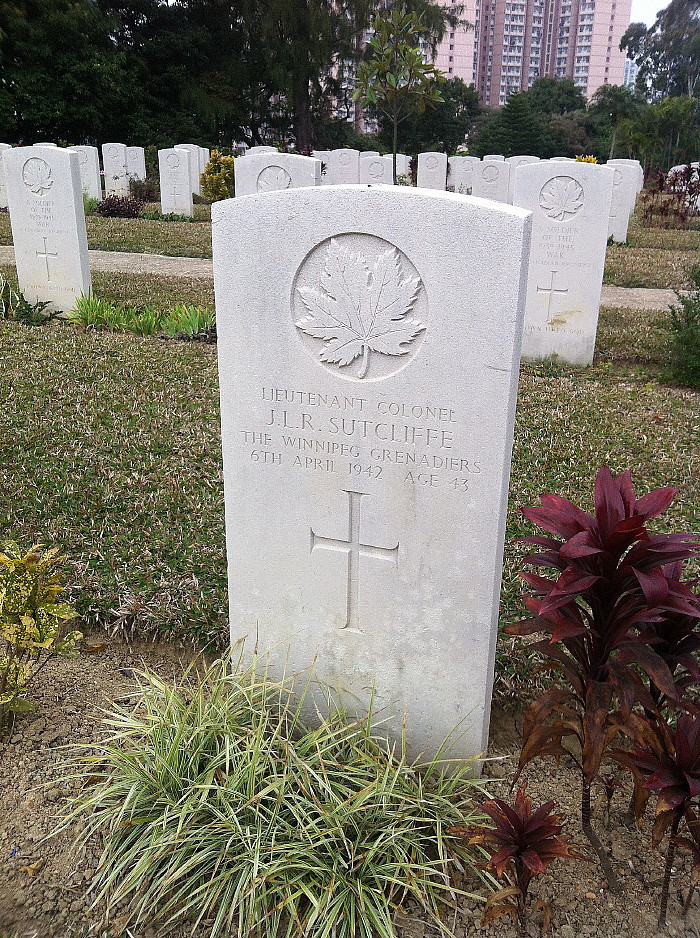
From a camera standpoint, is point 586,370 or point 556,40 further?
point 556,40

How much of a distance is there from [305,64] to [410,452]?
33876 millimetres

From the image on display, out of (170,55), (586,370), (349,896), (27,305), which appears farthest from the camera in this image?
(170,55)

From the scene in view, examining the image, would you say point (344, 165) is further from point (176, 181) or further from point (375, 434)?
point (375, 434)

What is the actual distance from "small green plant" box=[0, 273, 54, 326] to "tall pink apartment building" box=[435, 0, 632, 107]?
108252 mm

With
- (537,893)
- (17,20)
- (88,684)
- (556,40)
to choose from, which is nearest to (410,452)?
(537,893)

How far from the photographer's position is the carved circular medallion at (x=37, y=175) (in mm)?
8327

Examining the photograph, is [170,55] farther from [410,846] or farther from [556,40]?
[556,40]

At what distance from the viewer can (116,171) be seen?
21703mm

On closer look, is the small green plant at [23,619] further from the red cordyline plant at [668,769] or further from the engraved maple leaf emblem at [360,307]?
the red cordyline plant at [668,769]

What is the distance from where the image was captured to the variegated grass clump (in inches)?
84.8

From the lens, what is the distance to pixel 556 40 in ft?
362

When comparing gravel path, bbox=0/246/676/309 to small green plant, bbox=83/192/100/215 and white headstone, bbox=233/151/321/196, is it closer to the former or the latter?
white headstone, bbox=233/151/321/196

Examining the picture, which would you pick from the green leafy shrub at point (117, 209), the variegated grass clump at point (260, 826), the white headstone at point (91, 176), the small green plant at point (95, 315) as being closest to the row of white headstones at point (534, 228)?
the small green plant at point (95, 315)

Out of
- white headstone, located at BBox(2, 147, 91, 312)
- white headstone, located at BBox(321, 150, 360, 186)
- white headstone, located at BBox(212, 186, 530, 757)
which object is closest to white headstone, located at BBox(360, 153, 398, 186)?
white headstone, located at BBox(321, 150, 360, 186)
